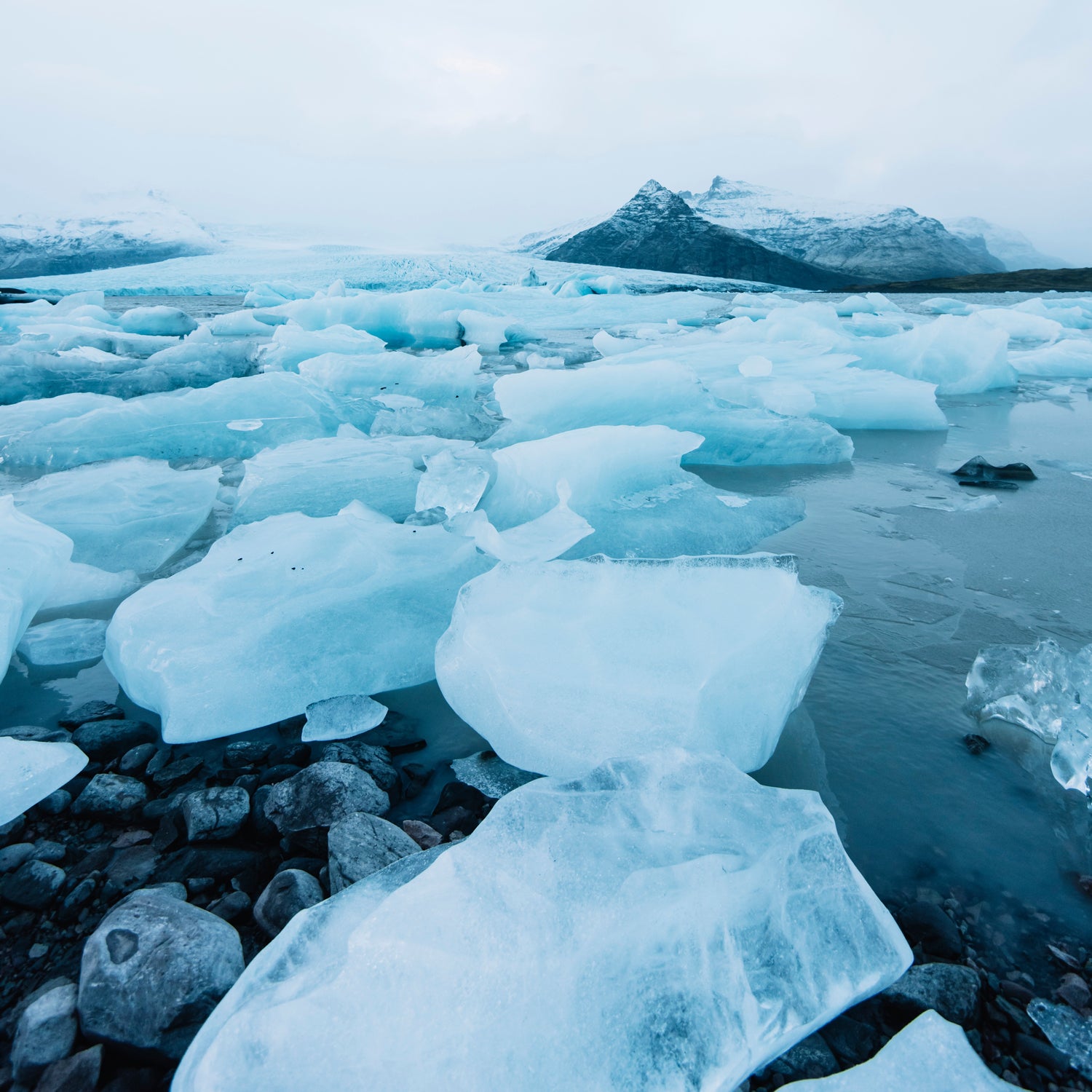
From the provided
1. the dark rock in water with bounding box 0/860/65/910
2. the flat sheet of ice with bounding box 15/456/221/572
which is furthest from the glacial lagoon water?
the dark rock in water with bounding box 0/860/65/910

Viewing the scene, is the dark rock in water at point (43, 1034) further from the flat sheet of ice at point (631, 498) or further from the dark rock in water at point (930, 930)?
the flat sheet of ice at point (631, 498)

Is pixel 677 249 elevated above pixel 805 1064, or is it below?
below

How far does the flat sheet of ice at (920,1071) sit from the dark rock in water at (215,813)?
2.77ft

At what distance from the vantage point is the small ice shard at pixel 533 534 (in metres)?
1.90

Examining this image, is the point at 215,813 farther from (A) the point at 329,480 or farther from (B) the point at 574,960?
(A) the point at 329,480

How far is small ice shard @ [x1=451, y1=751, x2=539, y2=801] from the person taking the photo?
1196mm

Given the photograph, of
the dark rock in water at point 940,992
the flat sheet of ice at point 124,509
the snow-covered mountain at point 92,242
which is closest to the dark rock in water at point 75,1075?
the dark rock in water at point 940,992

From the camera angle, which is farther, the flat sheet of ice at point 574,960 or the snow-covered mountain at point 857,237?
the snow-covered mountain at point 857,237

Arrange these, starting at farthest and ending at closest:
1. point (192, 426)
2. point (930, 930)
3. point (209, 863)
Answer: point (192, 426) < point (209, 863) < point (930, 930)

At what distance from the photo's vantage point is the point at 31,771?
1080mm

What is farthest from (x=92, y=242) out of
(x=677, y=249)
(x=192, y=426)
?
(x=192, y=426)

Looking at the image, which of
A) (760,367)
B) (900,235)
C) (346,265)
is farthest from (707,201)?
(760,367)

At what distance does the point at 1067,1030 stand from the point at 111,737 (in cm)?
151

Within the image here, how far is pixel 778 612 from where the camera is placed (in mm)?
1325
